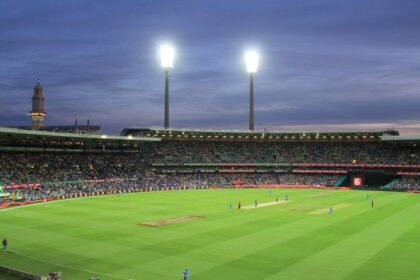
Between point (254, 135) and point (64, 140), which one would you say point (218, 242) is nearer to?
point (64, 140)

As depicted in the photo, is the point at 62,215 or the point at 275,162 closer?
the point at 62,215

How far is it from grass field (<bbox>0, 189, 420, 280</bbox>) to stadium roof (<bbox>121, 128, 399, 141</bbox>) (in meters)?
43.6

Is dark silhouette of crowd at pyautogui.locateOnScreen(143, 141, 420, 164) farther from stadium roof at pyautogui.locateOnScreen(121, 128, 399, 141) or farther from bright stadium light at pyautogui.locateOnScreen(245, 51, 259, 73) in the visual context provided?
bright stadium light at pyautogui.locateOnScreen(245, 51, 259, 73)

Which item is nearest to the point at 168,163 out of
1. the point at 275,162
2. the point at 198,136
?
the point at 198,136

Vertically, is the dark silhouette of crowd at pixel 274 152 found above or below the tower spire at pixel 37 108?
below

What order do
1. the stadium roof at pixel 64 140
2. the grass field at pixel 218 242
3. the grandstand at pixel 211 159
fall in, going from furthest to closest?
the grandstand at pixel 211 159 < the stadium roof at pixel 64 140 < the grass field at pixel 218 242

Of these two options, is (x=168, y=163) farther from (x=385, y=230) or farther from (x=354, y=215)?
(x=385, y=230)

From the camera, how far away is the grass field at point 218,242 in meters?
24.9

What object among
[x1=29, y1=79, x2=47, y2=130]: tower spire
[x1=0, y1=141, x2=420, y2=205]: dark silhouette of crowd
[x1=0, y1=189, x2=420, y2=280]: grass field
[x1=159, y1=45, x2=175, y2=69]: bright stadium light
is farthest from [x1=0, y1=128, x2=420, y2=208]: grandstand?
[x1=29, y1=79, x2=47, y2=130]: tower spire

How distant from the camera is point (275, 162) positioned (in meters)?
102

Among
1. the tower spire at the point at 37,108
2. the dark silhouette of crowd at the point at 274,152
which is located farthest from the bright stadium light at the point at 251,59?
the tower spire at the point at 37,108

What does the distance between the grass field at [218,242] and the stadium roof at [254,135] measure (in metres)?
43.6

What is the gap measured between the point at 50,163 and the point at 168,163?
28470mm

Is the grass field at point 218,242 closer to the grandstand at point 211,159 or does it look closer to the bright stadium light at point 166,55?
the grandstand at point 211,159
